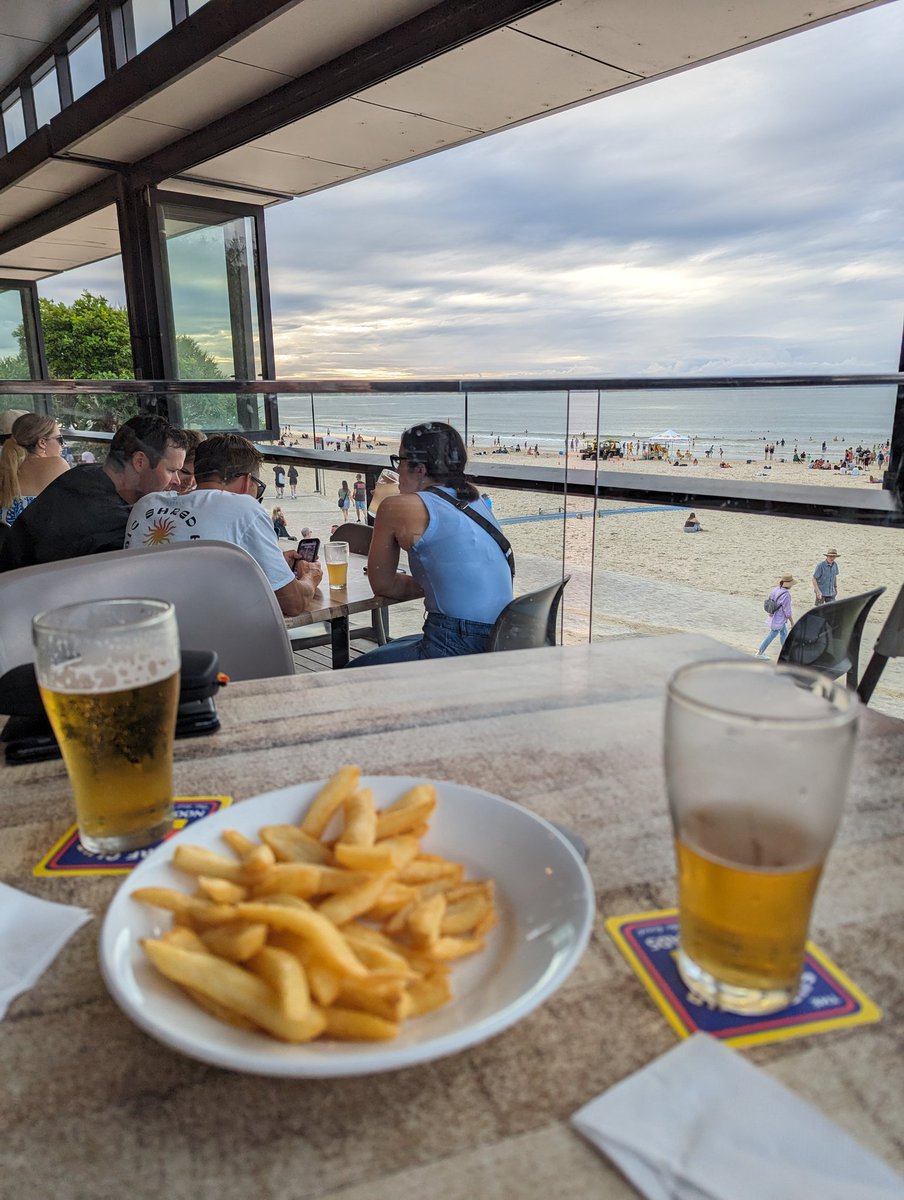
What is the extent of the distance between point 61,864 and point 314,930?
360 mm

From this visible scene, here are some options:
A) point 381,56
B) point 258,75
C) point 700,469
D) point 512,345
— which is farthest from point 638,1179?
point 512,345

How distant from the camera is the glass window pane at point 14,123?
23.2 feet

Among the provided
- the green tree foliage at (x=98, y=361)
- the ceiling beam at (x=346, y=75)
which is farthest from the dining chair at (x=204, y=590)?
the ceiling beam at (x=346, y=75)

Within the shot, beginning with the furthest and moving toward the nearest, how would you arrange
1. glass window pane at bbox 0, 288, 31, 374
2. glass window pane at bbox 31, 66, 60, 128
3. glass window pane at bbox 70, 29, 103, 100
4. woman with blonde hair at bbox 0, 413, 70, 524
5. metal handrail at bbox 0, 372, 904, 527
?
glass window pane at bbox 0, 288, 31, 374 → glass window pane at bbox 31, 66, 60, 128 → glass window pane at bbox 70, 29, 103, 100 → woman with blonde hair at bbox 0, 413, 70, 524 → metal handrail at bbox 0, 372, 904, 527

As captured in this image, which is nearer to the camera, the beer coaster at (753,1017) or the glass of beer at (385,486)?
the beer coaster at (753,1017)

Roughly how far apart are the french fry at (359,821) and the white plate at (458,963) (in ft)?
0.20

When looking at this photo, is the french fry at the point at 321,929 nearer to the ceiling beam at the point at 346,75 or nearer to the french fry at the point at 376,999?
the french fry at the point at 376,999

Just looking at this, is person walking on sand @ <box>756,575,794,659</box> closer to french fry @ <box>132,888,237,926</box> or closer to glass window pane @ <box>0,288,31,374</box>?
french fry @ <box>132,888,237,926</box>

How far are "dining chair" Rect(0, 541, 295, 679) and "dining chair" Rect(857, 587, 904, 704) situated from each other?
6.28 feet

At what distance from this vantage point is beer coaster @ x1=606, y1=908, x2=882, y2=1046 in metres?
0.50

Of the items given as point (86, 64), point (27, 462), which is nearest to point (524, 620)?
point (27, 462)

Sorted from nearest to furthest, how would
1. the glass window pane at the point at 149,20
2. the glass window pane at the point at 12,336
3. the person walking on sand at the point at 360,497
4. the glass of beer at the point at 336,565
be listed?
the glass of beer at the point at 336,565 → the person walking on sand at the point at 360,497 → the glass window pane at the point at 149,20 → the glass window pane at the point at 12,336

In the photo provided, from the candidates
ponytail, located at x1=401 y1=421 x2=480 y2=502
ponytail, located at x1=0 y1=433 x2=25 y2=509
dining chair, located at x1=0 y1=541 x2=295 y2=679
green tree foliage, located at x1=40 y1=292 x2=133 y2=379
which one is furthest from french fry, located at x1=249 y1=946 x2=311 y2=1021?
green tree foliage, located at x1=40 y1=292 x2=133 y2=379

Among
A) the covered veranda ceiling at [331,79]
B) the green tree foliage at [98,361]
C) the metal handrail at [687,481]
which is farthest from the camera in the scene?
the green tree foliage at [98,361]
